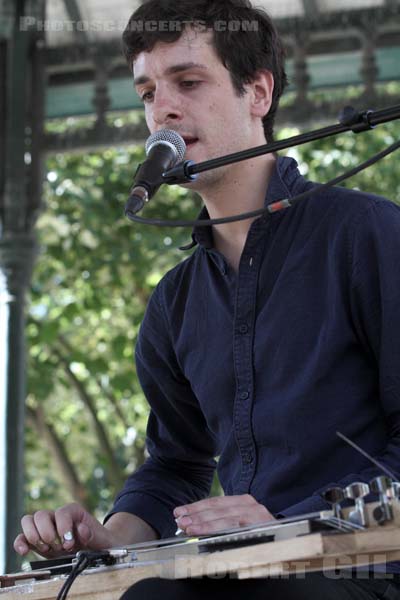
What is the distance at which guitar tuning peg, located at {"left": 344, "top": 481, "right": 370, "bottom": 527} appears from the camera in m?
1.49

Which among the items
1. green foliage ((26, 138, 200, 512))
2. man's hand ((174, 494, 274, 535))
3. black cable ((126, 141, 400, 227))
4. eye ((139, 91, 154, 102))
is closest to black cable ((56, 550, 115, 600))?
man's hand ((174, 494, 274, 535))

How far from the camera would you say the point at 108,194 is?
28.9ft

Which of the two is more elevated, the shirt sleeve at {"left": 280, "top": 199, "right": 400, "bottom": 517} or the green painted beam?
the green painted beam

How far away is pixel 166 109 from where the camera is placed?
92.2 inches

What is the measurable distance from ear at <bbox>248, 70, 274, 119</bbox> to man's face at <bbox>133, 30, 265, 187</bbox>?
3 centimetres

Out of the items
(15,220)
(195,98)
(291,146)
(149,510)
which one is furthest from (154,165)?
(15,220)

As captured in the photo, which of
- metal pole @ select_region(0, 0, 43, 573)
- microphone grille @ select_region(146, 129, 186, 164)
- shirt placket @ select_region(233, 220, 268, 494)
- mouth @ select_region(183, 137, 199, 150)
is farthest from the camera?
metal pole @ select_region(0, 0, 43, 573)

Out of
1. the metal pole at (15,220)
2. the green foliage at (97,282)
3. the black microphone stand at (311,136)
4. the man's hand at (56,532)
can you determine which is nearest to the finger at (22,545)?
the man's hand at (56,532)

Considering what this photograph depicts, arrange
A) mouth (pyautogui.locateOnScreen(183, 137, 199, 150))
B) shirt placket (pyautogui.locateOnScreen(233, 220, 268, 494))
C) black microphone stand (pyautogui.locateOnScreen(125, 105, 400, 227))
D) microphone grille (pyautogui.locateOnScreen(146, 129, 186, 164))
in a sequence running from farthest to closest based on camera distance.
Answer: mouth (pyautogui.locateOnScreen(183, 137, 199, 150))
shirt placket (pyautogui.locateOnScreen(233, 220, 268, 494))
microphone grille (pyautogui.locateOnScreen(146, 129, 186, 164))
black microphone stand (pyautogui.locateOnScreen(125, 105, 400, 227))

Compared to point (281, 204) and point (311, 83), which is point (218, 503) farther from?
point (311, 83)

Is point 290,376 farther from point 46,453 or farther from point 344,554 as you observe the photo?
point 46,453

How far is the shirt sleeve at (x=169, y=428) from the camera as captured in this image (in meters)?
2.55

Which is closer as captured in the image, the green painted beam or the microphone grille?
the microphone grille

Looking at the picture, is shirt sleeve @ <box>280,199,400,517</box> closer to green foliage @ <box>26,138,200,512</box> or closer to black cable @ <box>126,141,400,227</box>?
black cable @ <box>126,141,400,227</box>
